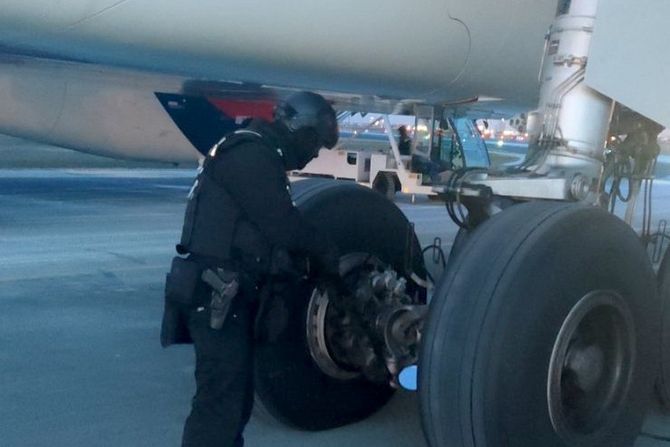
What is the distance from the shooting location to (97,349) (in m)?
5.70

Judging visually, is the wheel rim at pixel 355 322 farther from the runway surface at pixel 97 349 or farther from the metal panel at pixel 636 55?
the metal panel at pixel 636 55

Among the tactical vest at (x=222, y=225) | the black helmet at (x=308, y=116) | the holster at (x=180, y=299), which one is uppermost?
the black helmet at (x=308, y=116)

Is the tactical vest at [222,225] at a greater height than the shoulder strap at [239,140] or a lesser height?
lesser

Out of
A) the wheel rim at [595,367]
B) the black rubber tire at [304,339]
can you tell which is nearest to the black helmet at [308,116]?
the black rubber tire at [304,339]

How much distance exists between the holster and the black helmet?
1.95 feet

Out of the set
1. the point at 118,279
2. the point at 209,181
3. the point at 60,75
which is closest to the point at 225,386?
the point at 209,181

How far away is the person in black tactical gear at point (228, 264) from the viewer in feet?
10.7

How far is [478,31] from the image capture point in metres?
5.20

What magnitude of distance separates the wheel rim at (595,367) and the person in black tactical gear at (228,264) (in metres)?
1.05

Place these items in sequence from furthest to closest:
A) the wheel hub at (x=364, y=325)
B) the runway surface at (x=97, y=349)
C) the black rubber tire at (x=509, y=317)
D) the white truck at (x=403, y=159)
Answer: the white truck at (x=403, y=159) → the runway surface at (x=97, y=349) → the wheel hub at (x=364, y=325) → the black rubber tire at (x=509, y=317)

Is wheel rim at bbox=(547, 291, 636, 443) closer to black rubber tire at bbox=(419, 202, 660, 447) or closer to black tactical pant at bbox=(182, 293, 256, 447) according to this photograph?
black rubber tire at bbox=(419, 202, 660, 447)

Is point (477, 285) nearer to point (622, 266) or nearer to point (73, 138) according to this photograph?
point (622, 266)

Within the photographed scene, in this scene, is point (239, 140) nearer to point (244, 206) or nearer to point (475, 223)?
point (244, 206)

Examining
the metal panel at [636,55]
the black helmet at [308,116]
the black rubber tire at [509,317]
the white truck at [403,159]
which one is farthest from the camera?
the white truck at [403,159]
